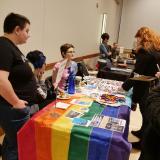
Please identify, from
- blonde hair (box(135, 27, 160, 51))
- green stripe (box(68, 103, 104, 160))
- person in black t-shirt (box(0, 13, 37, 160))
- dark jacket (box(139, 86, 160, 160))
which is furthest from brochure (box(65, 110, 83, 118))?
blonde hair (box(135, 27, 160, 51))

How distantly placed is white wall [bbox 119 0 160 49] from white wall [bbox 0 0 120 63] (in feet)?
5.74

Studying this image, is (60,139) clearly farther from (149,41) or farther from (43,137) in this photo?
(149,41)

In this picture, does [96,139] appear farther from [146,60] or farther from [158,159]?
[146,60]

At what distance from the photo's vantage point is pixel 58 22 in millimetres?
3785

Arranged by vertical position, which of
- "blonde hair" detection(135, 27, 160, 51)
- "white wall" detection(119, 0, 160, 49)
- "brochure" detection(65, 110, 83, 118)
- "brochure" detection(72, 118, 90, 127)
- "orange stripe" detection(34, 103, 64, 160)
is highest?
"white wall" detection(119, 0, 160, 49)

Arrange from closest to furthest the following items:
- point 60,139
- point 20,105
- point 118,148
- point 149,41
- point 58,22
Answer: point 118,148 < point 60,139 < point 20,105 < point 149,41 < point 58,22

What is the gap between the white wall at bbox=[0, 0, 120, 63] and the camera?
9.55 feet

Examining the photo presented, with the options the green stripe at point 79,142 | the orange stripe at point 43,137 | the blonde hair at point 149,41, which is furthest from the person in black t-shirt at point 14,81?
the blonde hair at point 149,41

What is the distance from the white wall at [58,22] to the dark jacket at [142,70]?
54.7 inches

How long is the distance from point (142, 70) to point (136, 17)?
575 centimetres

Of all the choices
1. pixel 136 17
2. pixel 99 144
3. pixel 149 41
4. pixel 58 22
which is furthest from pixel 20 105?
pixel 136 17

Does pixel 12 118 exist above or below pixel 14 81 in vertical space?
below

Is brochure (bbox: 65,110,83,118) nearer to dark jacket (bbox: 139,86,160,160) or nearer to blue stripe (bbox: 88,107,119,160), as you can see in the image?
blue stripe (bbox: 88,107,119,160)

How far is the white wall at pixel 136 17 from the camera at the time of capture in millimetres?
7590
